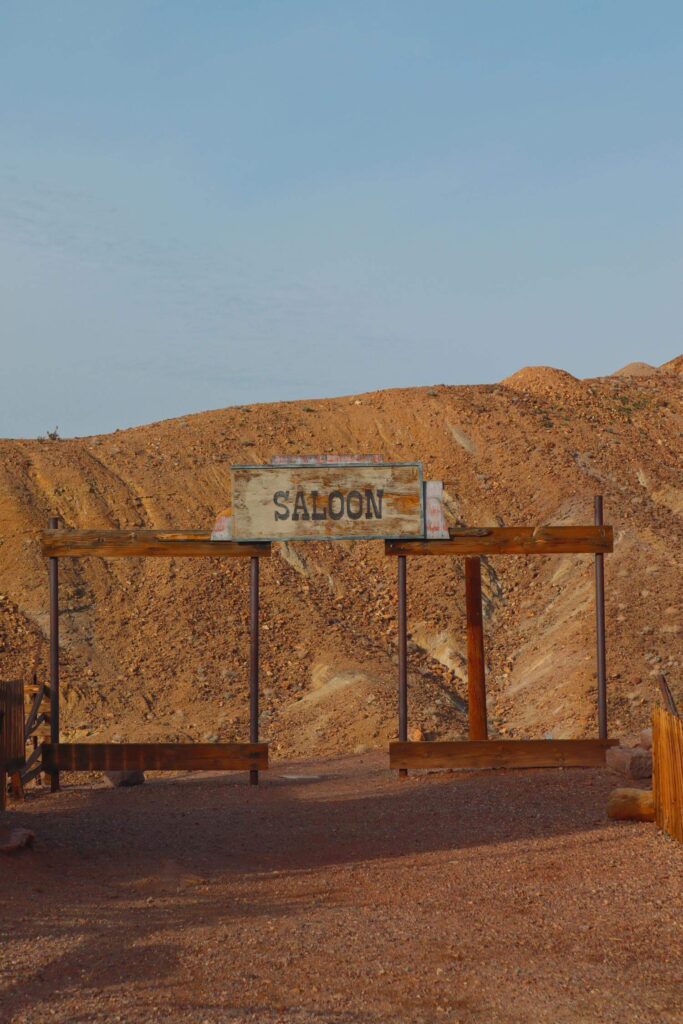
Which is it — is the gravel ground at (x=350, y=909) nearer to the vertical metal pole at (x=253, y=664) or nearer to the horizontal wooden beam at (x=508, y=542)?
the vertical metal pole at (x=253, y=664)

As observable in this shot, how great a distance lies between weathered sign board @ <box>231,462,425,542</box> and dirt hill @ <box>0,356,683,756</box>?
642 centimetres

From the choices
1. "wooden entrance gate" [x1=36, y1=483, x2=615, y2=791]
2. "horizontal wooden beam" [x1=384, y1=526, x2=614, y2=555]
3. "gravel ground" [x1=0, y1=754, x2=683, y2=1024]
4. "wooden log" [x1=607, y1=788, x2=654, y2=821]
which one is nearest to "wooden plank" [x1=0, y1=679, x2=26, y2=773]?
"gravel ground" [x1=0, y1=754, x2=683, y2=1024]

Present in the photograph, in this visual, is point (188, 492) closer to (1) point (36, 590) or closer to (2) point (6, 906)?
(1) point (36, 590)

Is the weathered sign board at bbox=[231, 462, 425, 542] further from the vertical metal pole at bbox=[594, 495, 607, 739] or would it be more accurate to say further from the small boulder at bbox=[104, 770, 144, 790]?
the small boulder at bbox=[104, 770, 144, 790]

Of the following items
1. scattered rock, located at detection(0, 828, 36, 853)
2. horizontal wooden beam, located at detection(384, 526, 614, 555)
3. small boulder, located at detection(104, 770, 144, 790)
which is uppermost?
horizontal wooden beam, located at detection(384, 526, 614, 555)

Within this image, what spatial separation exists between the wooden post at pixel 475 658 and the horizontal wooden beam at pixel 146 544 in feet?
9.92

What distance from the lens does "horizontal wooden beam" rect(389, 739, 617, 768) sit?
15.2 meters

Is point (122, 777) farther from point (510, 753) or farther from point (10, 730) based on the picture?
point (510, 753)

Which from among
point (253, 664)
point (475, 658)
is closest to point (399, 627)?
point (475, 658)

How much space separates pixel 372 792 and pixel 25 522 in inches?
676

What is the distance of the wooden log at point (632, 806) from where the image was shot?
39.2 ft

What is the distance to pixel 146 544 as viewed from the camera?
15.6 meters

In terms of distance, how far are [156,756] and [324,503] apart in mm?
4174

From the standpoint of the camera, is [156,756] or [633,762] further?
[156,756]
